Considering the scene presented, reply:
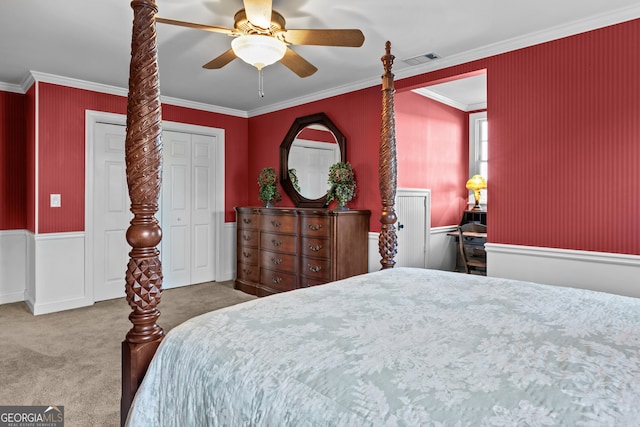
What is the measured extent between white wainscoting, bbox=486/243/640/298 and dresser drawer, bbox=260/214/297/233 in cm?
203

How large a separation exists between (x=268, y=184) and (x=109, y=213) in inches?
75.2

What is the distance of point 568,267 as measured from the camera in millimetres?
2865

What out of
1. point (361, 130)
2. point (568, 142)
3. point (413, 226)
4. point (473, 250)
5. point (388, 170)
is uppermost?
point (361, 130)

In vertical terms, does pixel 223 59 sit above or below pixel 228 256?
above

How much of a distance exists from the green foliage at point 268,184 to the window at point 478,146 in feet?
8.90

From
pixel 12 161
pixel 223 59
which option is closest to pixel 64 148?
pixel 12 161

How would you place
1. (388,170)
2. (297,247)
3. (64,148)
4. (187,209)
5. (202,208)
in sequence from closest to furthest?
1. (388,170)
2. (64,148)
3. (297,247)
4. (187,209)
5. (202,208)

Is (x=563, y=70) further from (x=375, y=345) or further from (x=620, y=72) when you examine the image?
(x=375, y=345)

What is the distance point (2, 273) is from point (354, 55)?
4473mm

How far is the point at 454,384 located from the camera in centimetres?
91

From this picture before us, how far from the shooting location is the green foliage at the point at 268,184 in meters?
5.00

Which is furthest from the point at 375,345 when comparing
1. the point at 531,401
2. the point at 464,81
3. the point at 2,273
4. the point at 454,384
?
the point at 2,273

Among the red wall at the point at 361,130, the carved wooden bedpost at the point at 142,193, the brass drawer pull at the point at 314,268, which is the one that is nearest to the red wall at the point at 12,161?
the red wall at the point at 361,130

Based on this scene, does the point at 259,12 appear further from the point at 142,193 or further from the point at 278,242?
the point at 278,242
